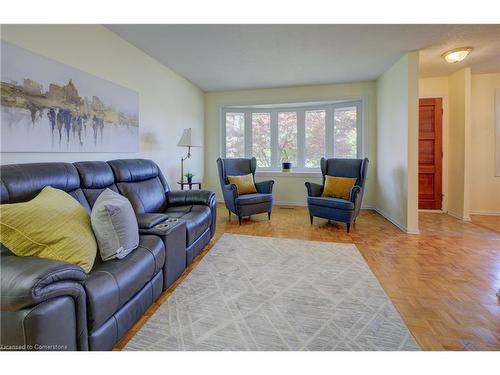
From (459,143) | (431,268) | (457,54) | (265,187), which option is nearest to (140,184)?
(265,187)

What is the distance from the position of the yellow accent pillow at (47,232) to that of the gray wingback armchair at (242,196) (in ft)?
7.99

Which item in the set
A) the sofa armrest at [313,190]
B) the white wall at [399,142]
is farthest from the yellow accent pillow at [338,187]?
the white wall at [399,142]

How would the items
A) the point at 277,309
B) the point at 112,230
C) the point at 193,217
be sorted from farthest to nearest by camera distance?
the point at 193,217
the point at 277,309
the point at 112,230

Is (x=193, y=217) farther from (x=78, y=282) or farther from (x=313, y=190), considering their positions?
(x=313, y=190)

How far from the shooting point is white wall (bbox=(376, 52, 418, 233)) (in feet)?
10.9

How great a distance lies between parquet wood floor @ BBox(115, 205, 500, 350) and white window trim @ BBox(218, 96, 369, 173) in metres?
1.44

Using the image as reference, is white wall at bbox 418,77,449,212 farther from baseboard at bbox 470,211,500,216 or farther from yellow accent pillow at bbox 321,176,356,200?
yellow accent pillow at bbox 321,176,356,200

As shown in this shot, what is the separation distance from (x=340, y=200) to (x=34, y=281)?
3.35 m

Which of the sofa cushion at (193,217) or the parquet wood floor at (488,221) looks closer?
the sofa cushion at (193,217)

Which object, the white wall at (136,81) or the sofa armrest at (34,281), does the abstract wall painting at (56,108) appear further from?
the sofa armrest at (34,281)

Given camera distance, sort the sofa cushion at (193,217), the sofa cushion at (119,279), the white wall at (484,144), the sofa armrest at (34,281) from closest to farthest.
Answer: the sofa armrest at (34,281)
the sofa cushion at (119,279)
the sofa cushion at (193,217)
the white wall at (484,144)

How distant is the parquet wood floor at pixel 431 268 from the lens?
4.82 ft

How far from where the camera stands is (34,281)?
944mm
